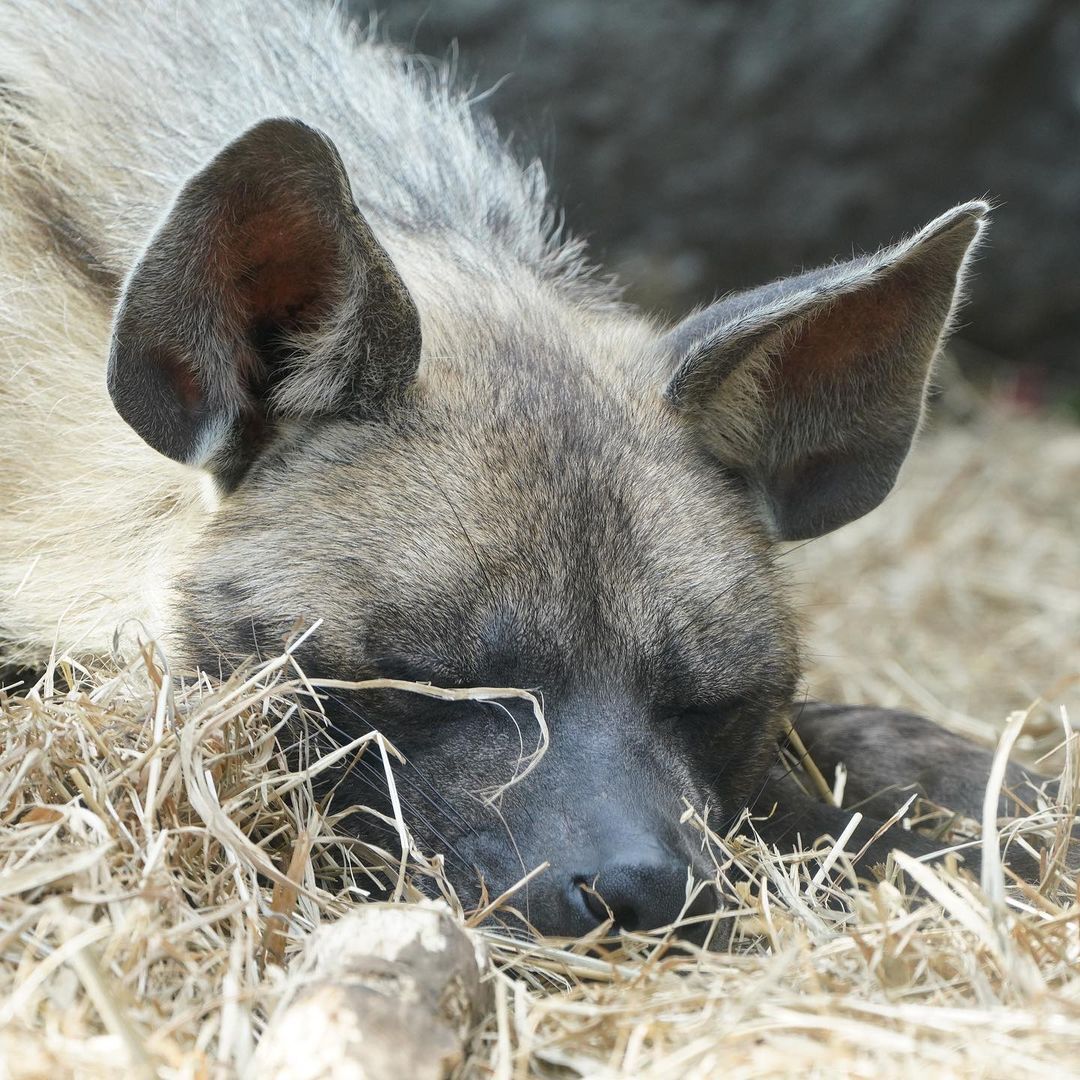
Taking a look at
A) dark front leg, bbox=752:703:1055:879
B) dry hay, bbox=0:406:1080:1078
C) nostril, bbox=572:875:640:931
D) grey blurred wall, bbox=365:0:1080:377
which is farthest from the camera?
grey blurred wall, bbox=365:0:1080:377

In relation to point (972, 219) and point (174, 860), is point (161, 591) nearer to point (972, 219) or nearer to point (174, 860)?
point (174, 860)

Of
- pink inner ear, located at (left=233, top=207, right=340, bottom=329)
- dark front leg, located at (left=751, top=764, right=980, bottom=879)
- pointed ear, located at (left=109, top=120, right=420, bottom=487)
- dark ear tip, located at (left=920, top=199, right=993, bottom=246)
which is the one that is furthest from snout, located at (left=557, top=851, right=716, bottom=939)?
dark ear tip, located at (left=920, top=199, right=993, bottom=246)

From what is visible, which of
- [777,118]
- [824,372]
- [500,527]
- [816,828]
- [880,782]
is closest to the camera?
[500,527]

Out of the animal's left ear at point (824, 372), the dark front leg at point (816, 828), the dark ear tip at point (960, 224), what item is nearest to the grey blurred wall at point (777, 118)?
the animal's left ear at point (824, 372)

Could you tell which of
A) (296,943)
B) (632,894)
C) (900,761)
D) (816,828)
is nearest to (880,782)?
(900,761)

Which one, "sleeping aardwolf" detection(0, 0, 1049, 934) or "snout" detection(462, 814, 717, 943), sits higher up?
"sleeping aardwolf" detection(0, 0, 1049, 934)

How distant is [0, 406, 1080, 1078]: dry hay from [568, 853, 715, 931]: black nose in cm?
5

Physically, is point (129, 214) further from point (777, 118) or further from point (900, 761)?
point (777, 118)

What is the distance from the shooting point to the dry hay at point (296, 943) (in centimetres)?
202

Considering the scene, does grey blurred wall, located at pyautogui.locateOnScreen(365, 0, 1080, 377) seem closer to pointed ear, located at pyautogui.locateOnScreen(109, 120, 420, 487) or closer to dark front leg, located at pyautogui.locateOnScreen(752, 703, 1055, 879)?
dark front leg, located at pyautogui.locateOnScreen(752, 703, 1055, 879)

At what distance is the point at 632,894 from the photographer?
2498 millimetres

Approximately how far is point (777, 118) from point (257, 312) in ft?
15.8

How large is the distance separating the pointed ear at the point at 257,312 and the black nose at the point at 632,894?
1.03 metres

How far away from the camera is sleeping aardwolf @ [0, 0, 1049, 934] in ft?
8.97
